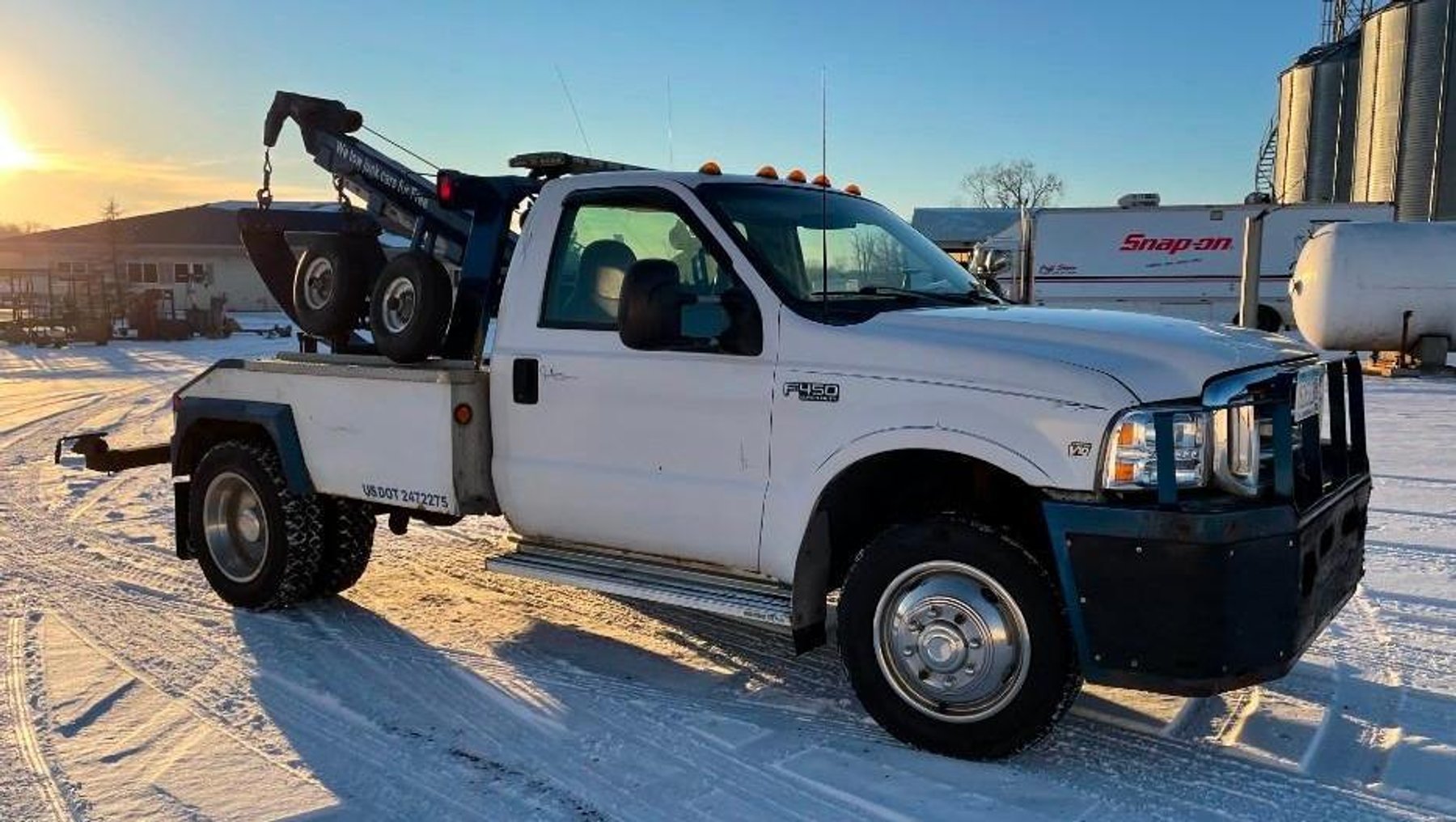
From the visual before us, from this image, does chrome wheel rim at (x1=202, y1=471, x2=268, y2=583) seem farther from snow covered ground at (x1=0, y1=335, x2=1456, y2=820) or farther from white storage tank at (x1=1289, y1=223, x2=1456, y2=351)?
white storage tank at (x1=1289, y1=223, x2=1456, y2=351)

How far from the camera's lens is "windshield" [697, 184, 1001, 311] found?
176 inches

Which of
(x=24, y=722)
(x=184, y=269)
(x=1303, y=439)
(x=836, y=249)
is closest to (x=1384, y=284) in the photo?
(x=1303, y=439)

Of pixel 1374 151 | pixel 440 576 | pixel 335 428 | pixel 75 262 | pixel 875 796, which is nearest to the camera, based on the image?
pixel 875 796

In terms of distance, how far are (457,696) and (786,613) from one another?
4.60 feet

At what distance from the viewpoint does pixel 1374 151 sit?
106 feet

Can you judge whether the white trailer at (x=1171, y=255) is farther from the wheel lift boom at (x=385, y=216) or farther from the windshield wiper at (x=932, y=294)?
the windshield wiper at (x=932, y=294)

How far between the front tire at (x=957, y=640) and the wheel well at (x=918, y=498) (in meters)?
0.15

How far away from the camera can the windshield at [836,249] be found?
4.46m

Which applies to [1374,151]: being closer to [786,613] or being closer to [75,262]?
[786,613]

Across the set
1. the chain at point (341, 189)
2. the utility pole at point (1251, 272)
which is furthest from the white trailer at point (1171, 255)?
the chain at point (341, 189)

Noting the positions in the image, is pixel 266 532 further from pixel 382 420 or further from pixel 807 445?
pixel 807 445

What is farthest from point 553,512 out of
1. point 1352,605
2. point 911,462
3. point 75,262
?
point 75,262

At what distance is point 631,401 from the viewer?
4559 millimetres

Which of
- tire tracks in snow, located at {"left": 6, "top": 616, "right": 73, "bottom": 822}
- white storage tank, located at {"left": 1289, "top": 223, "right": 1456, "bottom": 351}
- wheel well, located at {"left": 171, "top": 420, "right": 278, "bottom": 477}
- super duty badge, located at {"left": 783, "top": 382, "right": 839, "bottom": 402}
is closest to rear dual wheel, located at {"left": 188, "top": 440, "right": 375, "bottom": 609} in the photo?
wheel well, located at {"left": 171, "top": 420, "right": 278, "bottom": 477}
